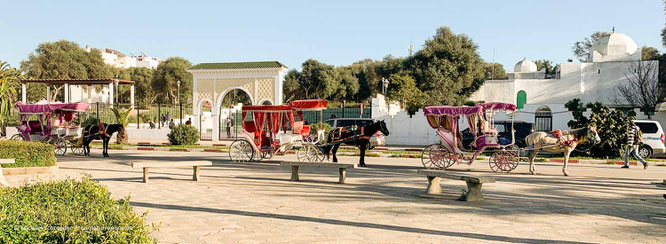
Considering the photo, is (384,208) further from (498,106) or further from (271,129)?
(271,129)

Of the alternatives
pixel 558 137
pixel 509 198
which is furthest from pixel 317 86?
pixel 509 198

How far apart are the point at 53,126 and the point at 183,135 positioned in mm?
8577

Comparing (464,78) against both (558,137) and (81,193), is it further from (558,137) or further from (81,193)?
(81,193)

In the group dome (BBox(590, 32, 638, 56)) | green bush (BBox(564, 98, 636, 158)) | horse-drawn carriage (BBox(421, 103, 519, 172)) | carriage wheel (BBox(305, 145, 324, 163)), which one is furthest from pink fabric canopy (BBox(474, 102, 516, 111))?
dome (BBox(590, 32, 638, 56))

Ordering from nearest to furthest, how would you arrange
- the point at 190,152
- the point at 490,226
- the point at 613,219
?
1. the point at 490,226
2. the point at 613,219
3. the point at 190,152

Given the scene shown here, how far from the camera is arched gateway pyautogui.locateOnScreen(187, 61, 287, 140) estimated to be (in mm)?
34594

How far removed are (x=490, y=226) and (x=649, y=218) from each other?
3.00 metres

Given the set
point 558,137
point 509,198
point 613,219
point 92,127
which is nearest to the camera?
point 613,219

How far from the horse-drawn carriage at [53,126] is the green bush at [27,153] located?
6476 millimetres

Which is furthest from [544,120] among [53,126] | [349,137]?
[53,126]

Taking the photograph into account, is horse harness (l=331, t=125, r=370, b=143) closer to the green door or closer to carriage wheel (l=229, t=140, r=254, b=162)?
carriage wheel (l=229, t=140, r=254, b=162)

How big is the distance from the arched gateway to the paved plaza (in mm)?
20045

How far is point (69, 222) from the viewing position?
174 inches

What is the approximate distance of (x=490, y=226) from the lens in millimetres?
7688
